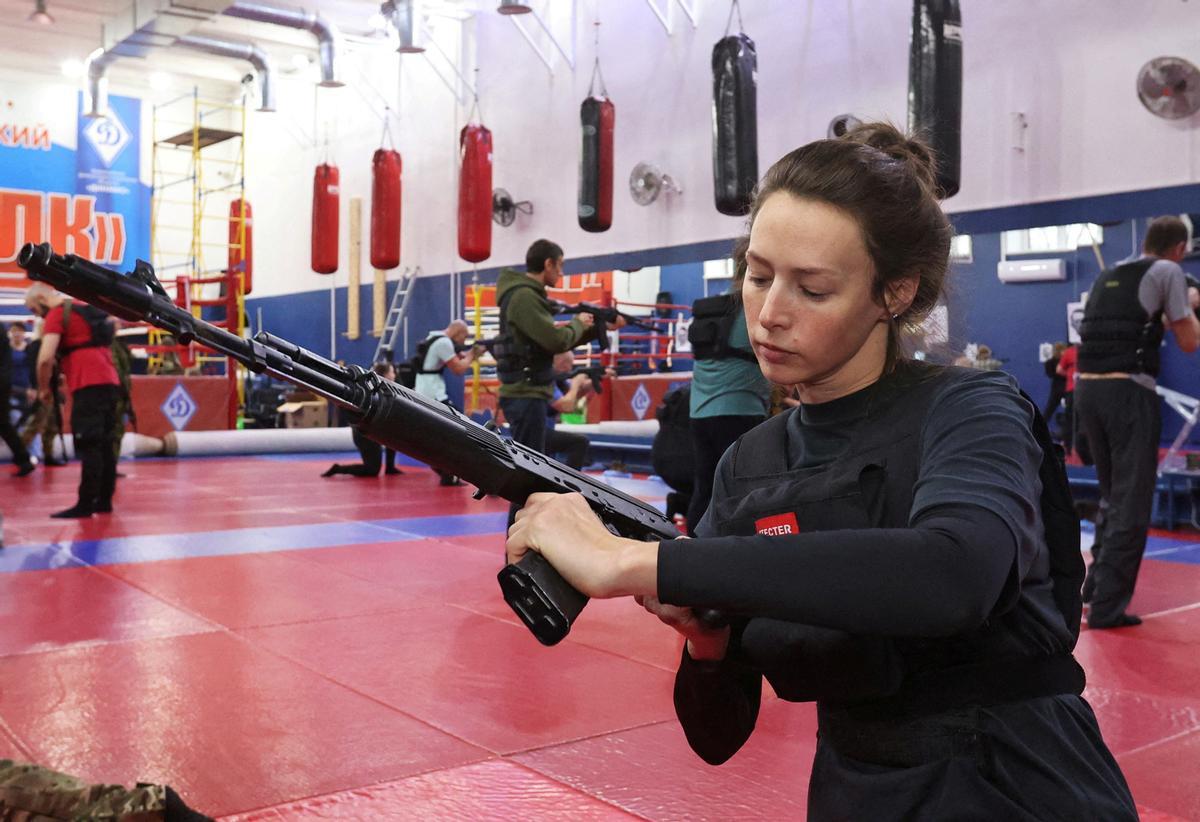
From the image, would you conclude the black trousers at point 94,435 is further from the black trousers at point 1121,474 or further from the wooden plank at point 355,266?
the wooden plank at point 355,266

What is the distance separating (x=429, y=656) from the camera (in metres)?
4.14

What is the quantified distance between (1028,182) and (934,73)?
1502 mm

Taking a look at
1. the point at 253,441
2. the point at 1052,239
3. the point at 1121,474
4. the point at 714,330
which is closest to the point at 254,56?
the point at 253,441

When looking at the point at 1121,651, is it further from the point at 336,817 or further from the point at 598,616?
the point at 336,817

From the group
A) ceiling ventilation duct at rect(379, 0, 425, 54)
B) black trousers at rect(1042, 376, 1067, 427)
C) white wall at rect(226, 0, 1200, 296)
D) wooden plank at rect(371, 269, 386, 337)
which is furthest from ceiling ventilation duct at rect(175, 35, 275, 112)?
black trousers at rect(1042, 376, 1067, 427)

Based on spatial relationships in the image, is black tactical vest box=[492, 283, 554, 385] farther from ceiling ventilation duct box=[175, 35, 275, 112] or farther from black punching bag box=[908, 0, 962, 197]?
ceiling ventilation duct box=[175, 35, 275, 112]

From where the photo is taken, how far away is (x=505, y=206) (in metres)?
13.1

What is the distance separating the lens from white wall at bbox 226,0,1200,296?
24.0 ft

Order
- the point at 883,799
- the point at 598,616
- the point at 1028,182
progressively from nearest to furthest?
the point at 883,799, the point at 598,616, the point at 1028,182

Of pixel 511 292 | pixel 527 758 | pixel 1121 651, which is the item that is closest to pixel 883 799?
pixel 527 758

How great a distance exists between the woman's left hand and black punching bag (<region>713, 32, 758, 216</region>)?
7.27 meters

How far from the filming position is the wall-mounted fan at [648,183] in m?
10.9

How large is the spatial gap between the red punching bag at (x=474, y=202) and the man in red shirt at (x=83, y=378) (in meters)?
4.18

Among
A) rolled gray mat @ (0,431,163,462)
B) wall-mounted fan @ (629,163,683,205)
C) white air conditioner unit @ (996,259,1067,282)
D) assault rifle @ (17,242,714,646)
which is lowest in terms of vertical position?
rolled gray mat @ (0,431,163,462)
